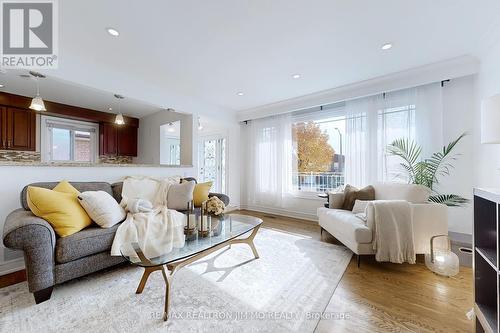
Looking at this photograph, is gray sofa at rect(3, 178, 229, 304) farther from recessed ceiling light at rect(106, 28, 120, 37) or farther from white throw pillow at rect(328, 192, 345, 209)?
white throw pillow at rect(328, 192, 345, 209)

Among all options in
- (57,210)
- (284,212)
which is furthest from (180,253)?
(284,212)

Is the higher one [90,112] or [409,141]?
[90,112]

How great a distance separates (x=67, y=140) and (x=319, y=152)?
5.35 m

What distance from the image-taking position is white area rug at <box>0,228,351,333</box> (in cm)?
134

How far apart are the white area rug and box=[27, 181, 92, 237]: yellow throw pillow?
1.70ft

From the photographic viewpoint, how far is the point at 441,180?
2.86 metres

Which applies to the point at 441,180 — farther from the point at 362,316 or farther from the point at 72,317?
the point at 72,317

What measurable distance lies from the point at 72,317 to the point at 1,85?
387 cm

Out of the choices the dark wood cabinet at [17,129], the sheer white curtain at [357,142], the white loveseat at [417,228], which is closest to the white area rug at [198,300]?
the white loveseat at [417,228]

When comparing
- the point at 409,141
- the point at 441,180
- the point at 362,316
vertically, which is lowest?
the point at 362,316

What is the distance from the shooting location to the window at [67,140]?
4.03 metres

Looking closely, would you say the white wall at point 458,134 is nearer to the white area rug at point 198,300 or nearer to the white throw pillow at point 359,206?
the white throw pillow at point 359,206

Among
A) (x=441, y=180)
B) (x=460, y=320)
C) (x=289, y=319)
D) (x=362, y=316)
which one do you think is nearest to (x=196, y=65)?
(x=289, y=319)

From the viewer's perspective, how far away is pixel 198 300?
1.59 m
